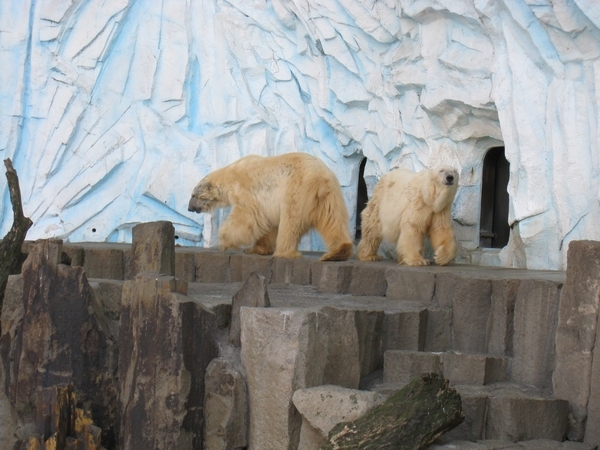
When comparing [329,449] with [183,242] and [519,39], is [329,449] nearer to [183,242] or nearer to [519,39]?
[519,39]

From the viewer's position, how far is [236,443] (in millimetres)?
5699

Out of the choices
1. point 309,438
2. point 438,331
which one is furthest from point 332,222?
point 309,438

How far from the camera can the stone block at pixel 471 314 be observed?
6.45m

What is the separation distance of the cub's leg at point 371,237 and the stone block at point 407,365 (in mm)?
3574

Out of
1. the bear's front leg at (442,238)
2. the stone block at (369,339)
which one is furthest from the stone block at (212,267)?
the stone block at (369,339)

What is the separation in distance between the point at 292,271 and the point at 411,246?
1411 mm

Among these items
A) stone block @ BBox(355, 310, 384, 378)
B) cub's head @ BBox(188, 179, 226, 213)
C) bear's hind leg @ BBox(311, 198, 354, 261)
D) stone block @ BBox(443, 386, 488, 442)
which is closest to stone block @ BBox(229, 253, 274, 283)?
bear's hind leg @ BBox(311, 198, 354, 261)

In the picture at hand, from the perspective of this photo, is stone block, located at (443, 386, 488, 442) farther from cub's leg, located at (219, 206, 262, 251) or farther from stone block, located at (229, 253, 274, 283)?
cub's leg, located at (219, 206, 262, 251)

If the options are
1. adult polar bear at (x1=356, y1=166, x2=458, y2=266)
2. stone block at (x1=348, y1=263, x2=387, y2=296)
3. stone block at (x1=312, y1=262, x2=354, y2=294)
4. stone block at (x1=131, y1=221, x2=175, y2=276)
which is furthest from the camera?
adult polar bear at (x1=356, y1=166, x2=458, y2=266)

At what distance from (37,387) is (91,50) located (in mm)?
8453

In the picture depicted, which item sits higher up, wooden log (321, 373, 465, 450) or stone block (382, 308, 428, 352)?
stone block (382, 308, 428, 352)

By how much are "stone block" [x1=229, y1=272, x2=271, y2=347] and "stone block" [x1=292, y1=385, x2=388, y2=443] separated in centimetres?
88

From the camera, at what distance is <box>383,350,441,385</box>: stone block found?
5.97 metres

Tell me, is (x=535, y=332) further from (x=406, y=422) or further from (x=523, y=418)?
(x=406, y=422)
